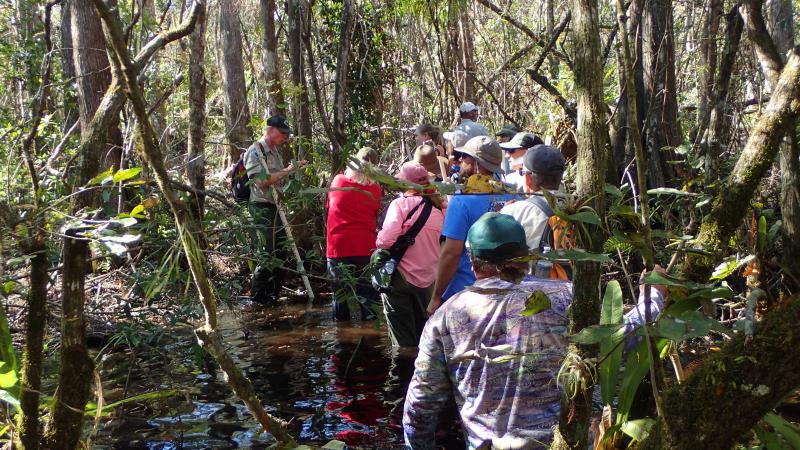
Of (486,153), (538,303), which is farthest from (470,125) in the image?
(538,303)

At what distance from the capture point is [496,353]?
9.73ft

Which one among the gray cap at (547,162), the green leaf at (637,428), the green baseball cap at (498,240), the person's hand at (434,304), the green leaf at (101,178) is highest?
the green leaf at (101,178)

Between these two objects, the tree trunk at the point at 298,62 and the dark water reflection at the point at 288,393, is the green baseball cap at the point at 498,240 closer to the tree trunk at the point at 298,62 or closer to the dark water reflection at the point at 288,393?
the dark water reflection at the point at 288,393

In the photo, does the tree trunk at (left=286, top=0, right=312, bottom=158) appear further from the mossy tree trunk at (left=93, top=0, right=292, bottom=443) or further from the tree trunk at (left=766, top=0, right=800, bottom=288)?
the mossy tree trunk at (left=93, top=0, right=292, bottom=443)

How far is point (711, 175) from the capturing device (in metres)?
7.29

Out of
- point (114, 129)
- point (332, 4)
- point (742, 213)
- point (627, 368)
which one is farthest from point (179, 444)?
point (332, 4)

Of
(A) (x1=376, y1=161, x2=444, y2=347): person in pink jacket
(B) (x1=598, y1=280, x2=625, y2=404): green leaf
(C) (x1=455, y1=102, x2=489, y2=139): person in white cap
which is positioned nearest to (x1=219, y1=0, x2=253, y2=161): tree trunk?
(C) (x1=455, y1=102, x2=489, y2=139): person in white cap

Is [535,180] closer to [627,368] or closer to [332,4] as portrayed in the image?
[627,368]

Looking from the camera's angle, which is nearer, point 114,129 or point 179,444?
point 179,444

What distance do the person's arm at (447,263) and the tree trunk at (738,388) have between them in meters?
3.32

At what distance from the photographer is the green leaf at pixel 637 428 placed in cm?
235

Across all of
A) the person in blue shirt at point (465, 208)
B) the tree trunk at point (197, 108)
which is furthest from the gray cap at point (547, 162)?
the tree trunk at point (197, 108)

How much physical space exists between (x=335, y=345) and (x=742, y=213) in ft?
19.1

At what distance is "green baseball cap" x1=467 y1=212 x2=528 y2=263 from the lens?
3.06m
